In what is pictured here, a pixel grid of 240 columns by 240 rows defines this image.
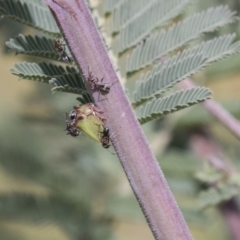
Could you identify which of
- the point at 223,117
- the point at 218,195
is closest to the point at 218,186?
the point at 218,195

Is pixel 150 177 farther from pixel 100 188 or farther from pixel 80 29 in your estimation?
pixel 100 188

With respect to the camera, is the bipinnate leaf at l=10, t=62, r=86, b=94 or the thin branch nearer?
A: the bipinnate leaf at l=10, t=62, r=86, b=94

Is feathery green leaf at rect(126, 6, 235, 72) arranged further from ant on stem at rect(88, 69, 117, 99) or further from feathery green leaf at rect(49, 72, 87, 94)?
ant on stem at rect(88, 69, 117, 99)

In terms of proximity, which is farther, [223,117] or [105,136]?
[223,117]

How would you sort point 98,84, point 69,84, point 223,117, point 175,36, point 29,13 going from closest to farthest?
point 98,84 < point 69,84 < point 29,13 < point 175,36 < point 223,117

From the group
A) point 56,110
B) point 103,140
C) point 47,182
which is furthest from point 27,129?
point 103,140

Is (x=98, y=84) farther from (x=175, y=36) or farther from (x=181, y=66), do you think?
(x=175, y=36)

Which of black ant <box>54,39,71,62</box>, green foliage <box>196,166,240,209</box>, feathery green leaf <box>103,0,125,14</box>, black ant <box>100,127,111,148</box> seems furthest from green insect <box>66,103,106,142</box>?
green foliage <box>196,166,240,209</box>
